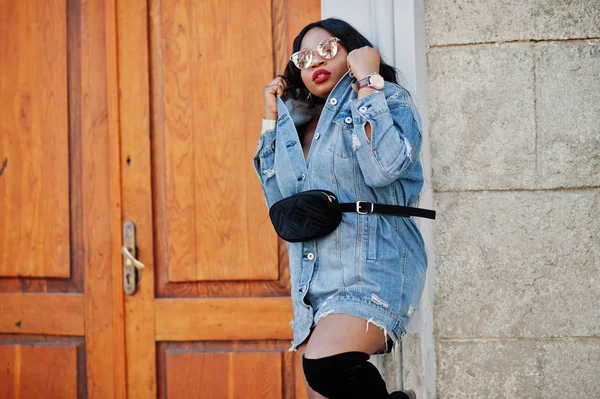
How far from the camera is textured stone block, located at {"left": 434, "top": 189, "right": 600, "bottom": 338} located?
9.04 ft

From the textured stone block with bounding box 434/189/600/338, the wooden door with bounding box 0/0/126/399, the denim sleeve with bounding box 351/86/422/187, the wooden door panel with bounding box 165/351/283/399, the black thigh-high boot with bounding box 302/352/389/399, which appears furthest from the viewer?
the wooden door with bounding box 0/0/126/399

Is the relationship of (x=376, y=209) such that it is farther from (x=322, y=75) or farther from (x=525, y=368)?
(x=525, y=368)

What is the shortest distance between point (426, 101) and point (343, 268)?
90cm

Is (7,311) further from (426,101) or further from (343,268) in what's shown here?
(426,101)

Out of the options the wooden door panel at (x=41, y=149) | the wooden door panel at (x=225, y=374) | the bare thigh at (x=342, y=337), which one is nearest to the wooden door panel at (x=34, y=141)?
the wooden door panel at (x=41, y=149)

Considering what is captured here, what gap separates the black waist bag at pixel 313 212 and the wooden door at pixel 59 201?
4.03ft

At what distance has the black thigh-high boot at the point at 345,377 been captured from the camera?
6.70 feet

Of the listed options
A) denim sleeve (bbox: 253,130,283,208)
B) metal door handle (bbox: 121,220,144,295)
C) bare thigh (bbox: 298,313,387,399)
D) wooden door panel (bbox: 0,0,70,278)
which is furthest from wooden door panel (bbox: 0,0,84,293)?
bare thigh (bbox: 298,313,387,399)

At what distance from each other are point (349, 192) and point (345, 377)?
60 cm

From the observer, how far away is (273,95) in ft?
8.30

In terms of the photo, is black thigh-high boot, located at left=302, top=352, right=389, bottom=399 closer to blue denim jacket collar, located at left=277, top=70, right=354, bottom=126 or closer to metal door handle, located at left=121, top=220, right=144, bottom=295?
blue denim jacket collar, located at left=277, top=70, right=354, bottom=126

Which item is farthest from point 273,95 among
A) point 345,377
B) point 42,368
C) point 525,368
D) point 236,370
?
point 42,368

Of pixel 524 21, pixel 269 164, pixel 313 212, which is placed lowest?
pixel 313 212

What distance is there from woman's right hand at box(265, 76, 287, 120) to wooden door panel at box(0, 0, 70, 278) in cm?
123
